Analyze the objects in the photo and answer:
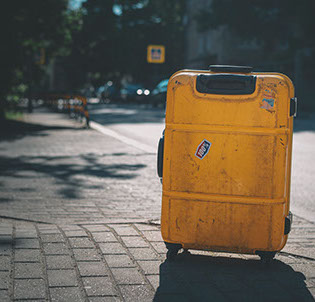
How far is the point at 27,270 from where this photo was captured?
380 centimetres

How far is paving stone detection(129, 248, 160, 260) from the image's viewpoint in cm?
421

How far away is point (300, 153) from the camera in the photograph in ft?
38.7

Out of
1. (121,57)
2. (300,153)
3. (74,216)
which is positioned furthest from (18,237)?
(121,57)

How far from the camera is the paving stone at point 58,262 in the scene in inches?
154

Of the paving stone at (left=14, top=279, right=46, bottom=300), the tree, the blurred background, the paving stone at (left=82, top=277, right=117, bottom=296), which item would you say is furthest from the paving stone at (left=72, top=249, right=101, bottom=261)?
the tree

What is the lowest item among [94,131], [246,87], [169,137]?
[94,131]

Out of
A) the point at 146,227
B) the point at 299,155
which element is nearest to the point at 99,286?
the point at 146,227

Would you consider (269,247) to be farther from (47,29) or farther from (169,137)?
(47,29)

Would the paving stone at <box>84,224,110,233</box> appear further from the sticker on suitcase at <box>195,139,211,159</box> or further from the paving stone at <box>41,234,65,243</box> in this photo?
the sticker on suitcase at <box>195,139,211,159</box>

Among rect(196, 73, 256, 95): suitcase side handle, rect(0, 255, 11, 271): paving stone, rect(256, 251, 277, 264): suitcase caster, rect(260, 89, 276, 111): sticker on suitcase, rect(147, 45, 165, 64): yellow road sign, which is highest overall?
rect(147, 45, 165, 64): yellow road sign

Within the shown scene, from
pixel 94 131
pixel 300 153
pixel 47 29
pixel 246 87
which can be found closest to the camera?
pixel 246 87

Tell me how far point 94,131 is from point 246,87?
517 inches

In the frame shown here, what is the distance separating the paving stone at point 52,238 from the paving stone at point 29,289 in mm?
918

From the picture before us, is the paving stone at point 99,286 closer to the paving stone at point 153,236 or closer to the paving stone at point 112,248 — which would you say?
the paving stone at point 112,248
